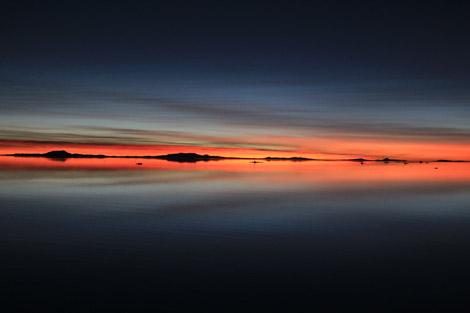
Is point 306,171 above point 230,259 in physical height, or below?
above

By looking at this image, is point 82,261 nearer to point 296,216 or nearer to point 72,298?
point 72,298

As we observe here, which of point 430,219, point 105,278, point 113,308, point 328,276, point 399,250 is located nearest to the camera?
point 113,308

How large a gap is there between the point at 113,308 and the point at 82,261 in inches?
136

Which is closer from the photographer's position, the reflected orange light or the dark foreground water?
the dark foreground water

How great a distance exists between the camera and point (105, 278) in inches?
369

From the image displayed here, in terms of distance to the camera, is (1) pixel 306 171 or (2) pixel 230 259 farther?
(1) pixel 306 171

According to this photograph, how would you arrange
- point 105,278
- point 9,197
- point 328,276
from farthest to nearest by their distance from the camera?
1. point 9,197
2. point 328,276
3. point 105,278

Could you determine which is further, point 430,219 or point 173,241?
point 430,219

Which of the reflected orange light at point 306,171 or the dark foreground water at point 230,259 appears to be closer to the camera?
the dark foreground water at point 230,259

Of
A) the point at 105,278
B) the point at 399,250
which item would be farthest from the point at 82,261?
the point at 399,250

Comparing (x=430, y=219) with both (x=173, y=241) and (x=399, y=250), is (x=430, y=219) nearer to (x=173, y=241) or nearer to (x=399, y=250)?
(x=399, y=250)

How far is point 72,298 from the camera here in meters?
8.23

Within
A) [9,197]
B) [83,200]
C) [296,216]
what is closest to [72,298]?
[296,216]

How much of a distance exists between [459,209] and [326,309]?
18420mm
